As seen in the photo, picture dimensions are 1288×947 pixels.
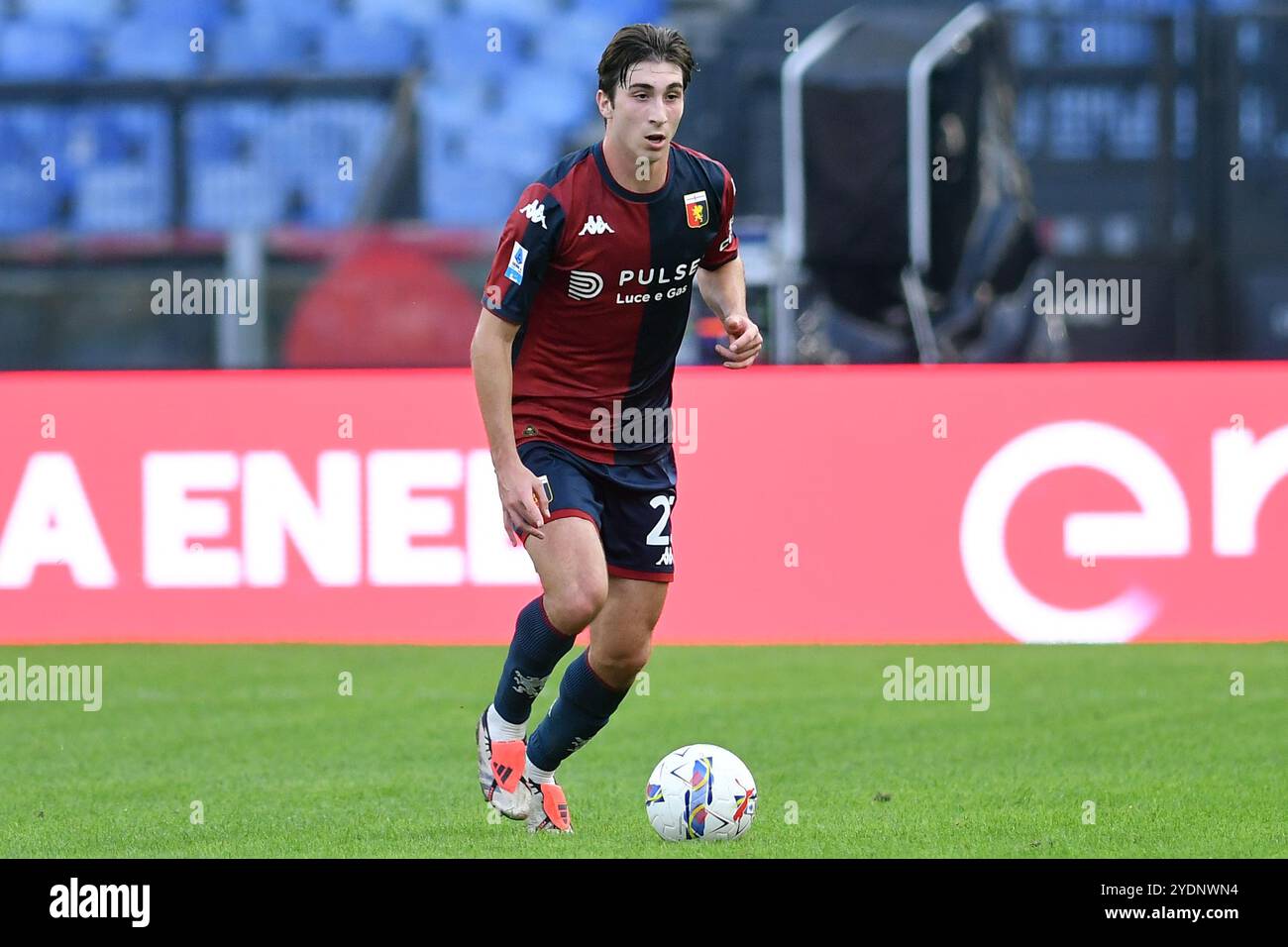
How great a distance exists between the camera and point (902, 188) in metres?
10.3

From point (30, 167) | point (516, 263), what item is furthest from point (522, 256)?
point (30, 167)

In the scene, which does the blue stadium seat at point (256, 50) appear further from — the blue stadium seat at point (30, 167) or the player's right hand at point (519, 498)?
the player's right hand at point (519, 498)

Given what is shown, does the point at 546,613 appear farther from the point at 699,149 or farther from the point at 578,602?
the point at 699,149

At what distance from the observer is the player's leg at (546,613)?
529 centimetres

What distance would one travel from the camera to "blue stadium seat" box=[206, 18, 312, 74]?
34.3ft

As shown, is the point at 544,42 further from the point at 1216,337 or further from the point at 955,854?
the point at 955,854

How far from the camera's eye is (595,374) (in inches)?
217

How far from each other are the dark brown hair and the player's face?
2 cm

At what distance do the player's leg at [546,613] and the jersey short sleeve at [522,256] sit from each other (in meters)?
0.45

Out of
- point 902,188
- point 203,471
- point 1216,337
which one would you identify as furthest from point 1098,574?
point 203,471

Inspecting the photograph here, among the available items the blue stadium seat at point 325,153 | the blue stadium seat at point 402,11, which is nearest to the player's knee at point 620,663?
the blue stadium seat at point 325,153

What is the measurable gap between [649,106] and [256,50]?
578 cm

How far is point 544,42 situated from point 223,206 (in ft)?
6.02

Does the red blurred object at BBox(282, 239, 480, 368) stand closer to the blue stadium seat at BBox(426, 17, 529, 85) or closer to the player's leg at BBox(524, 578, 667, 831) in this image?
the blue stadium seat at BBox(426, 17, 529, 85)
